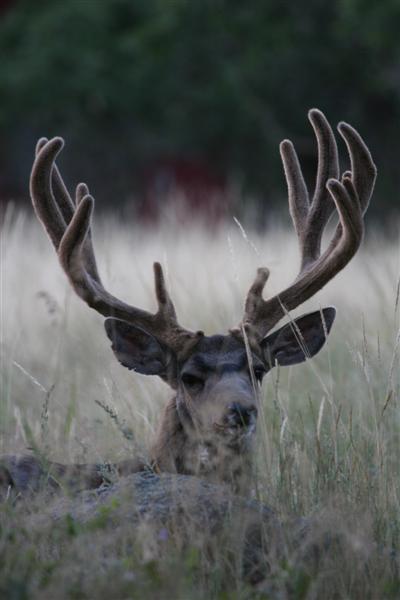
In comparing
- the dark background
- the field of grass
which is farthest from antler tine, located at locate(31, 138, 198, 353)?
the dark background

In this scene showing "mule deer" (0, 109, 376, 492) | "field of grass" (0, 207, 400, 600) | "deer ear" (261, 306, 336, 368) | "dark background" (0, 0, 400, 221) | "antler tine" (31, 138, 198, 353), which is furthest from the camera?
"dark background" (0, 0, 400, 221)

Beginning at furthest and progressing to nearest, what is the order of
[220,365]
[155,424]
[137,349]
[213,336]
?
[155,424]
[137,349]
[213,336]
[220,365]

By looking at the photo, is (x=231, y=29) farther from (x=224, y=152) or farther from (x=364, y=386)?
(x=364, y=386)

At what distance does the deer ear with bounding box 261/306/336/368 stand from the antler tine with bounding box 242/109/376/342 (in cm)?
6

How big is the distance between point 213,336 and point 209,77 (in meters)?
21.2

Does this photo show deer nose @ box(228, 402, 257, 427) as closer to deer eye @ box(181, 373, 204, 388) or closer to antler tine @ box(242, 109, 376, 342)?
deer eye @ box(181, 373, 204, 388)

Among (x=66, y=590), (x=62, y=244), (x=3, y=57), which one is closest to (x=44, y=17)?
(x=3, y=57)

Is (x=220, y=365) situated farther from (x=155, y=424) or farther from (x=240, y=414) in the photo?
(x=155, y=424)

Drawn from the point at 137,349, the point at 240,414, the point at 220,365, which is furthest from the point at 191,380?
the point at 240,414

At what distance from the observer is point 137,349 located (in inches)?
242

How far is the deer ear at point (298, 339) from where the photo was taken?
20.4 feet

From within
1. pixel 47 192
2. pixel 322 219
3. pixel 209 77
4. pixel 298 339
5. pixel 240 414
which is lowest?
pixel 240 414

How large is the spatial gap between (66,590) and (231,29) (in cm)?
2333

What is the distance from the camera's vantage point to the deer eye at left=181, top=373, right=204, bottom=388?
232 inches
